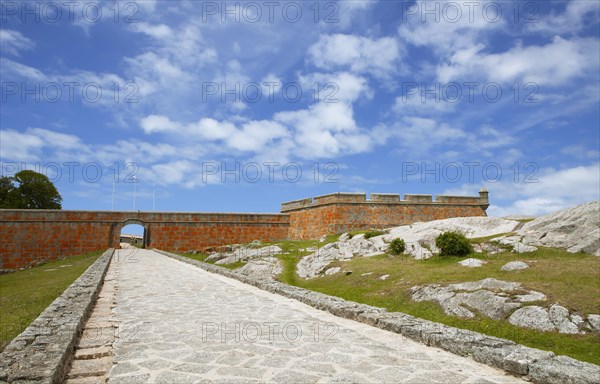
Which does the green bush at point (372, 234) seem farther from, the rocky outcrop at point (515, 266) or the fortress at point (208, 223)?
the rocky outcrop at point (515, 266)

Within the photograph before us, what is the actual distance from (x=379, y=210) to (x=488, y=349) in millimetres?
27140

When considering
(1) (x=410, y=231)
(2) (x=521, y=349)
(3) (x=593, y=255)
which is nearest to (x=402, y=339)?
(2) (x=521, y=349)

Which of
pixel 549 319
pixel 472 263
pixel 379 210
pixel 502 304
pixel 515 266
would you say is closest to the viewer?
pixel 549 319

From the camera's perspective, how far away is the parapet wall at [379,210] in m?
31.8

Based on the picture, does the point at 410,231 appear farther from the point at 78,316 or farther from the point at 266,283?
the point at 78,316

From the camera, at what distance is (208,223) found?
36688 millimetres

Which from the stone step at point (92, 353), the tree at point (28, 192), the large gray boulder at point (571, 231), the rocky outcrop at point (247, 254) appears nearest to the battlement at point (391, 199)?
the rocky outcrop at point (247, 254)

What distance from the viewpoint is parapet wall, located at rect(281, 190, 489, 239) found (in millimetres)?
31750

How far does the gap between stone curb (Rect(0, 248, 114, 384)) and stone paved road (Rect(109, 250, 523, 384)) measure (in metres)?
0.60

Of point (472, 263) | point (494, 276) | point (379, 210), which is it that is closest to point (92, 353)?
point (494, 276)

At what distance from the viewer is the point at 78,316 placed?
23.8 ft

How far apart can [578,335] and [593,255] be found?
6.31 meters

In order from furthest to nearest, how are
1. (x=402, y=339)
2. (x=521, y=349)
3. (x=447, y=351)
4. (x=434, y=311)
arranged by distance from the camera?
1. (x=434, y=311)
2. (x=402, y=339)
3. (x=447, y=351)
4. (x=521, y=349)

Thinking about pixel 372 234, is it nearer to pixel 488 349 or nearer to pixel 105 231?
pixel 488 349
